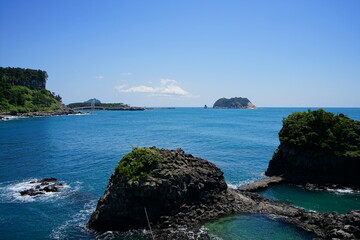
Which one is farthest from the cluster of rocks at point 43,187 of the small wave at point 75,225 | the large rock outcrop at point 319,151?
the large rock outcrop at point 319,151

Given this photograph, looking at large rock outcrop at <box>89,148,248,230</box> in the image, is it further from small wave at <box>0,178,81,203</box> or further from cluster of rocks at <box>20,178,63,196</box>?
cluster of rocks at <box>20,178,63,196</box>

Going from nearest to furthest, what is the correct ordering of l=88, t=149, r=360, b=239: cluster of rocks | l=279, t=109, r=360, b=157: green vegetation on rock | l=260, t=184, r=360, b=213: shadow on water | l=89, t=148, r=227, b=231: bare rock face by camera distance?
l=88, t=149, r=360, b=239: cluster of rocks, l=89, t=148, r=227, b=231: bare rock face, l=260, t=184, r=360, b=213: shadow on water, l=279, t=109, r=360, b=157: green vegetation on rock

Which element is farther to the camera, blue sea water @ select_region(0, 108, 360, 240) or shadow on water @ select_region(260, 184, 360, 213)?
shadow on water @ select_region(260, 184, 360, 213)

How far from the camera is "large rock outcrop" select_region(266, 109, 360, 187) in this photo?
4156 centimetres

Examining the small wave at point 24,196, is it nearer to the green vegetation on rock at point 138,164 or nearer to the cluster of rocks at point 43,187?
the cluster of rocks at point 43,187

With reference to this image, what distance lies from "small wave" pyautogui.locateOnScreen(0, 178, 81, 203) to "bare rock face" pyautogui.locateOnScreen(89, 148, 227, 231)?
12332 mm

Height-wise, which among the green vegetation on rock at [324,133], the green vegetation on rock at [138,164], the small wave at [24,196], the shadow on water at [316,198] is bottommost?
the shadow on water at [316,198]

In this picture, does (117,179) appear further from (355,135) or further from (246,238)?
(355,135)

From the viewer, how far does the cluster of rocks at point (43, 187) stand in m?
37.4

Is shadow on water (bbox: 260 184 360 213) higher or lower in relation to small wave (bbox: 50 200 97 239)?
higher

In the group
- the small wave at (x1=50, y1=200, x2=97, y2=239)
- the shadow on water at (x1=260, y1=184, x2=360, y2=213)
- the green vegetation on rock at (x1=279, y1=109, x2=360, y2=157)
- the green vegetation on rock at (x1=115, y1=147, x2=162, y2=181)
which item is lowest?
the small wave at (x1=50, y1=200, x2=97, y2=239)

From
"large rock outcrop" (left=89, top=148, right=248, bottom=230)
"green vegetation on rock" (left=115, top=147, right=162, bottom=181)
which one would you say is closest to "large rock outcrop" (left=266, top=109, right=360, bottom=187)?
"large rock outcrop" (left=89, top=148, right=248, bottom=230)

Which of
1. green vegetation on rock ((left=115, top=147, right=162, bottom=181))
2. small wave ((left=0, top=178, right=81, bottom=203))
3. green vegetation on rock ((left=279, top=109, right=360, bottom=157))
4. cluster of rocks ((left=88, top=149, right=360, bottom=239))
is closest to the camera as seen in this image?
cluster of rocks ((left=88, top=149, right=360, bottom=239))

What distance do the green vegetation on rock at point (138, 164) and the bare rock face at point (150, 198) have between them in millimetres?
284
